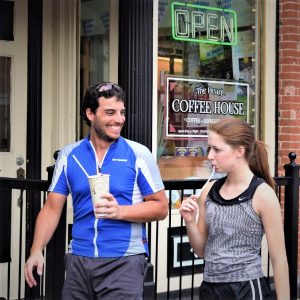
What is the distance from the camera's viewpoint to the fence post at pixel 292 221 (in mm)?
5051

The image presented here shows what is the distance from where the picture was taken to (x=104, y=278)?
306 centimetres

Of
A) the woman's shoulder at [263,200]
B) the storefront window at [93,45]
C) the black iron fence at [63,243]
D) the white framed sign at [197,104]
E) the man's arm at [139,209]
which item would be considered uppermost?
the storefront window at [93,45]

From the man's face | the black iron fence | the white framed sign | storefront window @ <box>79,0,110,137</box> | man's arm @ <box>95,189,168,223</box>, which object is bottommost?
the black iron fence

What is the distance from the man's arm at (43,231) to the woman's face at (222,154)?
0.84 m

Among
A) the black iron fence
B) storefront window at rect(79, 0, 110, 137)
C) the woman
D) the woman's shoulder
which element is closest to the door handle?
the black iron fence

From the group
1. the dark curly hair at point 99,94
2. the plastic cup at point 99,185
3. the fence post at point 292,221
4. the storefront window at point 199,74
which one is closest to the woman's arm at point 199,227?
the plastic cup at point 99,185

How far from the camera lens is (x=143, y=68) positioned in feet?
16.3

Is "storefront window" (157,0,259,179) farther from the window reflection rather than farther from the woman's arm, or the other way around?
the woman's arm

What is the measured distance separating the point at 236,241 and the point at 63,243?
152 centimetres

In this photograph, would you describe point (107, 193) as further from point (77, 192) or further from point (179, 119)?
point (179, 119)

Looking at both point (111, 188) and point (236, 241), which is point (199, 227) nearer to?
point (236, 241)

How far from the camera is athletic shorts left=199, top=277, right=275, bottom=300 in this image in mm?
2809

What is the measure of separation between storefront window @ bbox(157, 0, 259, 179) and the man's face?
8.77 feet

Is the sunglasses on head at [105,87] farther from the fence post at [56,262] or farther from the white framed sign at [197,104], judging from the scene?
the white framed sign at [197,104]
